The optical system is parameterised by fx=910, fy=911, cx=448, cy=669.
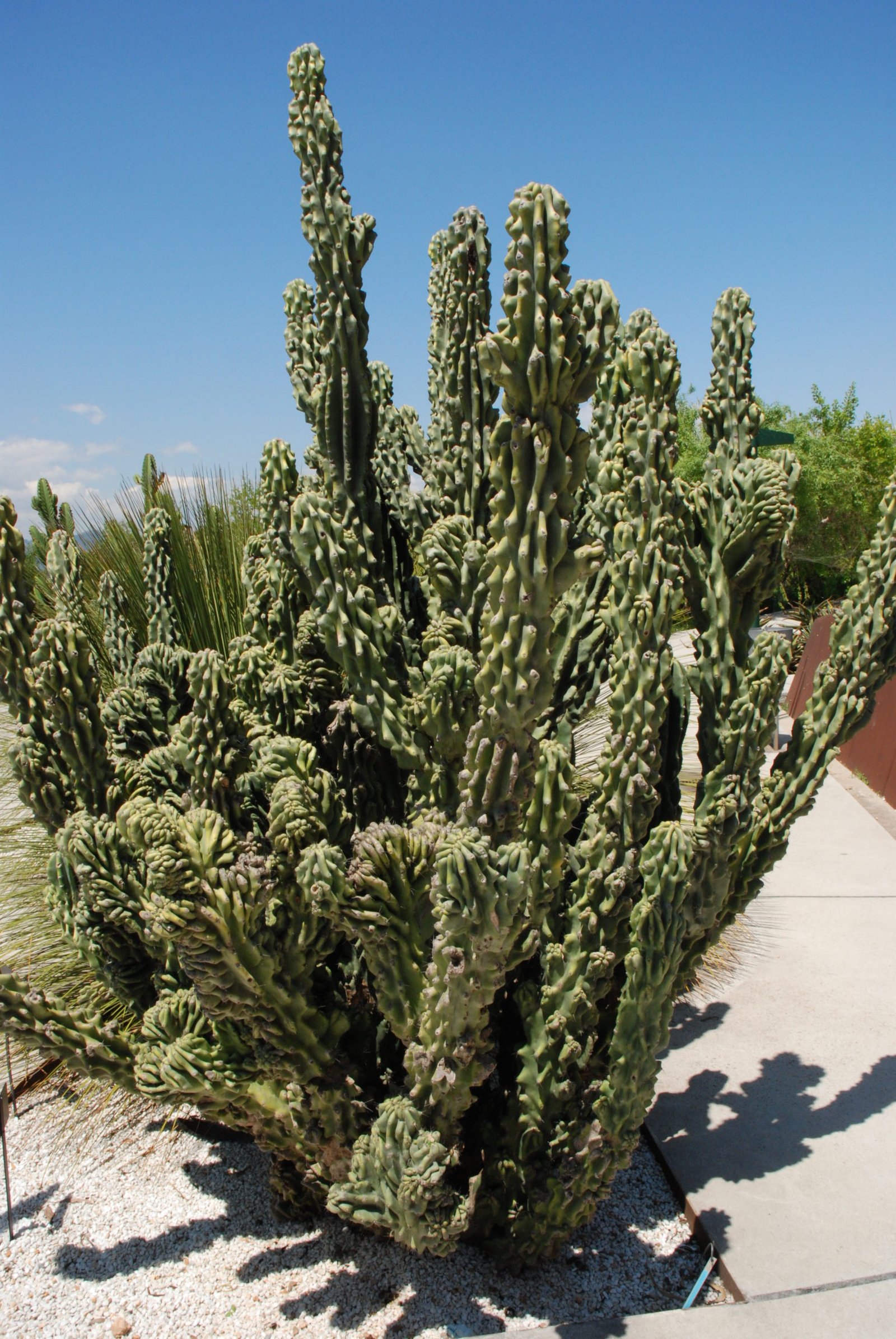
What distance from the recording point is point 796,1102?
140 inches

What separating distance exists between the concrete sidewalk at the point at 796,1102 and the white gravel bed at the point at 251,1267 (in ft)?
0.60

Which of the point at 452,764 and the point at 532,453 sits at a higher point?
the point at 532,453

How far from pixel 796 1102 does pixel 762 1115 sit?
0.19 meters

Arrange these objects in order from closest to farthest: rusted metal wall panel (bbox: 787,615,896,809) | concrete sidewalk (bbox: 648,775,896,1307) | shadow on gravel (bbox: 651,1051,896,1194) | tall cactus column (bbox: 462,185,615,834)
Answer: tall cactus column (bbox: 462,185,615,834)
concrete sidewalk (bbox: 648,775,896,1307)
shadow on gravel (bbox: 651,1051,896,1194)
rusted metal wall panel (bbox: 787,615,896,809)

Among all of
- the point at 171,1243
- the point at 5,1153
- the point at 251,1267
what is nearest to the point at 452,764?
the point at 251,1267

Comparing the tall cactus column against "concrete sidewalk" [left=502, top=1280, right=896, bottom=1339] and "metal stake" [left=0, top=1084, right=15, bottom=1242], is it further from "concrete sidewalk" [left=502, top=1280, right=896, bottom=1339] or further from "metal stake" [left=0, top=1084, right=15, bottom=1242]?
"metal stake" [left=0, top=1084, right=15, bottom=1242]

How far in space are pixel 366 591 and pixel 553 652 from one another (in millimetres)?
540

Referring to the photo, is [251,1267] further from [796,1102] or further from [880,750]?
[880,750]

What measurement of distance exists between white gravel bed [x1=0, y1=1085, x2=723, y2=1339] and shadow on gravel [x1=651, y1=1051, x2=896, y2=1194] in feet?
0.58

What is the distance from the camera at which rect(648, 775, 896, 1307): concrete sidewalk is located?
9.15 ft

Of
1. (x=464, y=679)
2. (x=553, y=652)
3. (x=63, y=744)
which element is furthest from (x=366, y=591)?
(x=63, y=744)

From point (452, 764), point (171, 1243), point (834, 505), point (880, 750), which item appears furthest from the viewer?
point (834, 505)

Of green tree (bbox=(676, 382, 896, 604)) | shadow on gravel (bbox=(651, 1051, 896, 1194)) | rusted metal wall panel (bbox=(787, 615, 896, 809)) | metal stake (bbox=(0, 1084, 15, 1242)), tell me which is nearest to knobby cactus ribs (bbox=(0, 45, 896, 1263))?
metal stake (bbox=(0, 1084, 15, 1242))

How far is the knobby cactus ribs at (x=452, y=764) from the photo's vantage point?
202 cm
